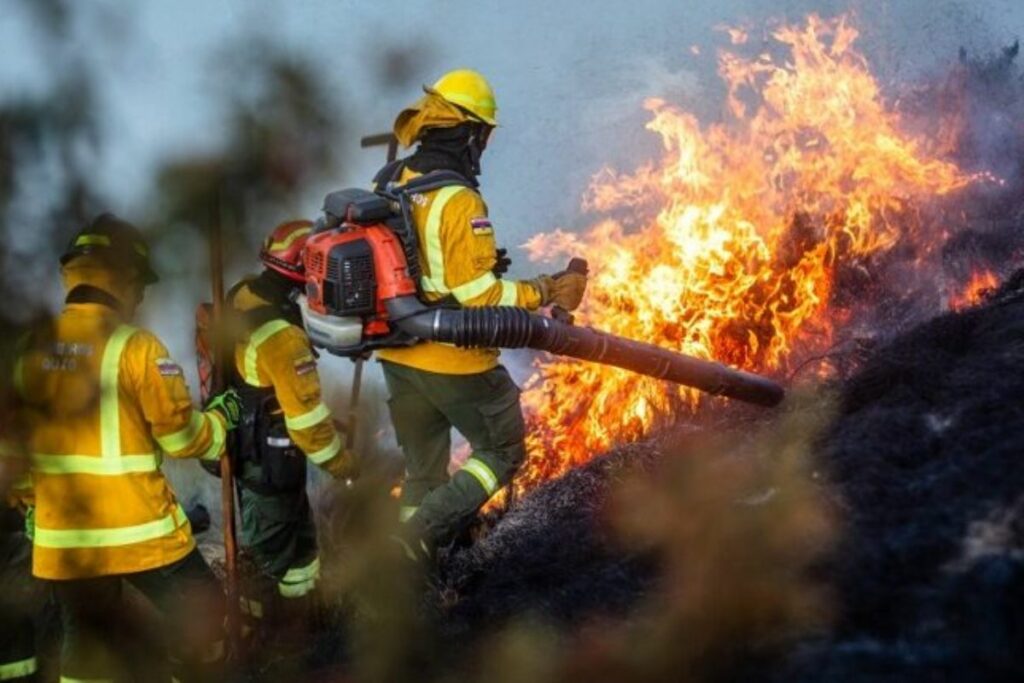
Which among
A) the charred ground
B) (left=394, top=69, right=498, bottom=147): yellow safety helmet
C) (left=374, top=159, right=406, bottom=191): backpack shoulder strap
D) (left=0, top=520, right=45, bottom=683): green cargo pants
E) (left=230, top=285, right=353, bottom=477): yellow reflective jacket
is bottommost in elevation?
(left=0, top=520, right=45, bottom=683): green cargo pants

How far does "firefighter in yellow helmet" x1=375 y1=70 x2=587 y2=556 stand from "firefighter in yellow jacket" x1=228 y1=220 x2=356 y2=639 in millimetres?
399

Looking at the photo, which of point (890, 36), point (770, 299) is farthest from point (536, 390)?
point (890, 36)

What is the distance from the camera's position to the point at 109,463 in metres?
3.70

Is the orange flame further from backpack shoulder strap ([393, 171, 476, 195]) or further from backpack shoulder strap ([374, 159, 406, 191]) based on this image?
backpack shoulder strap ([374, 159, 406, 191])

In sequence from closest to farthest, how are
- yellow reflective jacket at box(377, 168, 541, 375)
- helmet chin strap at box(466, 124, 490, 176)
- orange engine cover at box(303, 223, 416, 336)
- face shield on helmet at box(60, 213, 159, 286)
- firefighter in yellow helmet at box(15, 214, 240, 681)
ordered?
face shield on helmet at box(60, 213, 159, 286) → firefighter in yellow helmet at box(15, 214, 240, 681) → orange engine cover at box(303, 223, 416, 336) → yellow reflective jacket at box(377, 168, 541, 375) → helmet chin strap at box(466, 124, 490, 176)

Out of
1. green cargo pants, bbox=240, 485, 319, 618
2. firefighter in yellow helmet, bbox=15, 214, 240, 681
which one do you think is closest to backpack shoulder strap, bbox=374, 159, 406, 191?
firefighter in yellow helmet, bbox=15, 214, 240, 681

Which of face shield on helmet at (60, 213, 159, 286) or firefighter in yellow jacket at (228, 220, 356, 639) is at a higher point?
face shield on helmet at (60, 213, 159, 286)

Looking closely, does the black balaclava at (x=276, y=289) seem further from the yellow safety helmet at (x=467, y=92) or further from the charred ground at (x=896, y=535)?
the charred ground at (x=896, y=535)

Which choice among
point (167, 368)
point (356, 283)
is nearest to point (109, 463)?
point (167, 368)

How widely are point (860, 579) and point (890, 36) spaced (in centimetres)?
665

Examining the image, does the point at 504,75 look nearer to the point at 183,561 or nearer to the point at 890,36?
the point at 890,36

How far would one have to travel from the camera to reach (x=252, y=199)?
3318mm

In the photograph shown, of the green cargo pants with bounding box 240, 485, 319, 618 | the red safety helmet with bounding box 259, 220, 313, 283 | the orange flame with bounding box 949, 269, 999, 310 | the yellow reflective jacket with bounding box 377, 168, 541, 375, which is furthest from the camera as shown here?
the orange flame with bounding box 949, 269, 999, 310

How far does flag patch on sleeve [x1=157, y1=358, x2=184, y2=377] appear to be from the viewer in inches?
147
